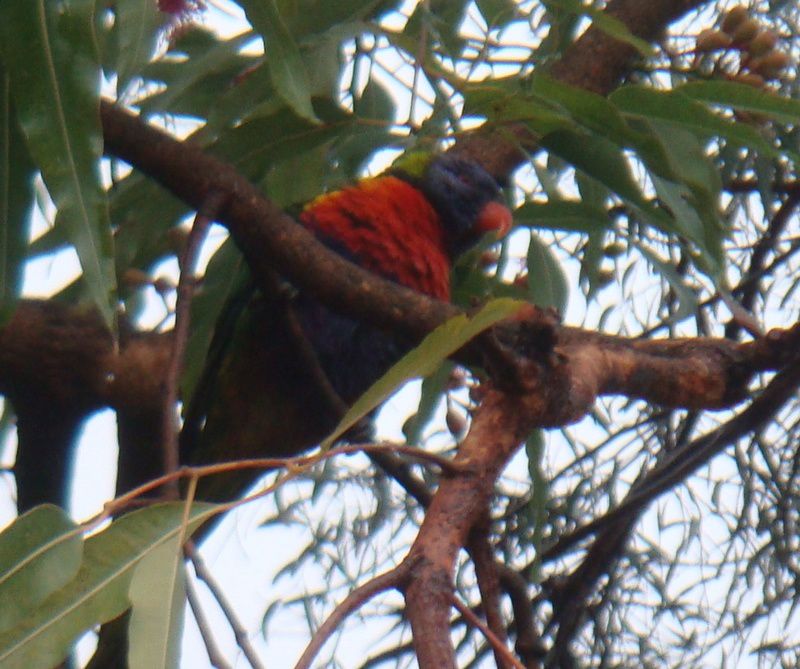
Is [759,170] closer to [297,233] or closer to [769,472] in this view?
[769,472]

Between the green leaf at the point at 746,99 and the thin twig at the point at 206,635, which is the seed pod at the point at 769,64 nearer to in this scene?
the green leaf at the point at 746,99

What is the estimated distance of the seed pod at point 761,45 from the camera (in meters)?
1.51

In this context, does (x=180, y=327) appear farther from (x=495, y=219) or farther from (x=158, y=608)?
(x=495, y=219)

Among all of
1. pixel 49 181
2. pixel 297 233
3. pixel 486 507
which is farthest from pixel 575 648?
pixel 49 181

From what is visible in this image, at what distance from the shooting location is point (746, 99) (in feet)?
3.56

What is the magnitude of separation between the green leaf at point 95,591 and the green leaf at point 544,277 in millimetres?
721

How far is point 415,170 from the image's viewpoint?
70.4 inches

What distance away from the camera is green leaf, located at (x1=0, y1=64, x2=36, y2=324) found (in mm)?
972

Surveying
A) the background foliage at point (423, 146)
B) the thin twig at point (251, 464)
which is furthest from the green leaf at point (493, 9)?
the thin twig at point (251, 464)

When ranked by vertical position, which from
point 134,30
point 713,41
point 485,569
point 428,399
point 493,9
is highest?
point 713,41

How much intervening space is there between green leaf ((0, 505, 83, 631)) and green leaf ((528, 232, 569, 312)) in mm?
798

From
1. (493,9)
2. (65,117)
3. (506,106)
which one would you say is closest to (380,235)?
(493,9)

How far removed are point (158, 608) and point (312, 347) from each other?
777 millimetres

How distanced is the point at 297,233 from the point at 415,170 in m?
0.72
